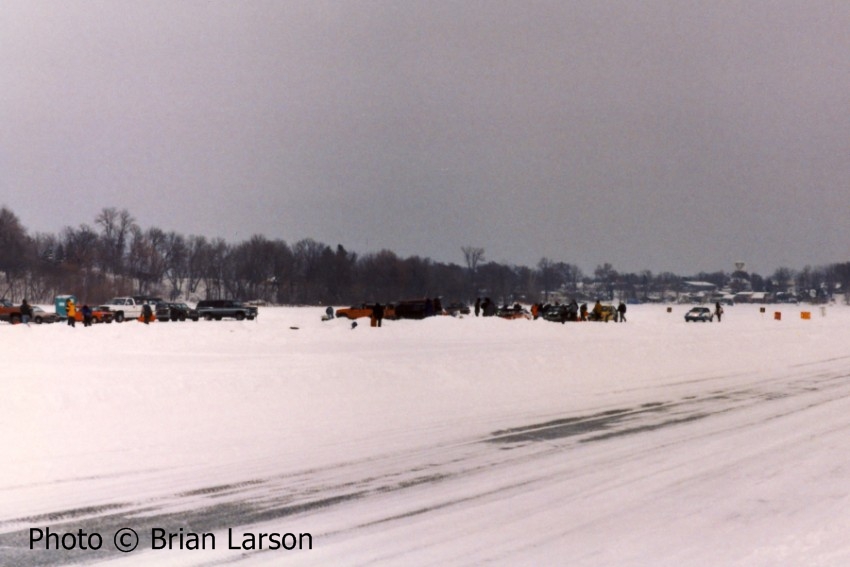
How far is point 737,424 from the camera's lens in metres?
14.0

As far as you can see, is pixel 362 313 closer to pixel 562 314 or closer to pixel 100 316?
pixel 562 314

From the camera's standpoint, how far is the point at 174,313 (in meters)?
56.7

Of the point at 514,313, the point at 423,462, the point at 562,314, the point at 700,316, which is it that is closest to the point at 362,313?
the point at 514,313

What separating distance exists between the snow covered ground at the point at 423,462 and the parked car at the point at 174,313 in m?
33.3

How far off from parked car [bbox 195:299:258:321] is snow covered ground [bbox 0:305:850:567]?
1336 inches

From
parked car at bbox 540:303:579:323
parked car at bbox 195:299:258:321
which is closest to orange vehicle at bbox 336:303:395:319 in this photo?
parked car at bbox 195:299:258:321

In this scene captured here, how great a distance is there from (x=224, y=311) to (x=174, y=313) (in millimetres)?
3234

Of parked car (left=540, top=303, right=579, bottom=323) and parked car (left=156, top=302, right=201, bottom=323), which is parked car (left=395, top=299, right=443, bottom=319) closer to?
parked car (left=540, top=303, right=579, bottom=323)

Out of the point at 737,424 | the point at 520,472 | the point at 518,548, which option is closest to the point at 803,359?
the point at 737,424

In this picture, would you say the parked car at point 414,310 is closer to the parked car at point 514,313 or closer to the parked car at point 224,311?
the parked car at point 514,313

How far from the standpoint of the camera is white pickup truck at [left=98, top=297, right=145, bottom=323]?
2216 inches

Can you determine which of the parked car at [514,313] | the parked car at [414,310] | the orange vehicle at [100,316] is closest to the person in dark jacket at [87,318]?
the orange vehicle at [100,316]

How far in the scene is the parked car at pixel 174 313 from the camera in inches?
2218

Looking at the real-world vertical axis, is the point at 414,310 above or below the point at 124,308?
below
